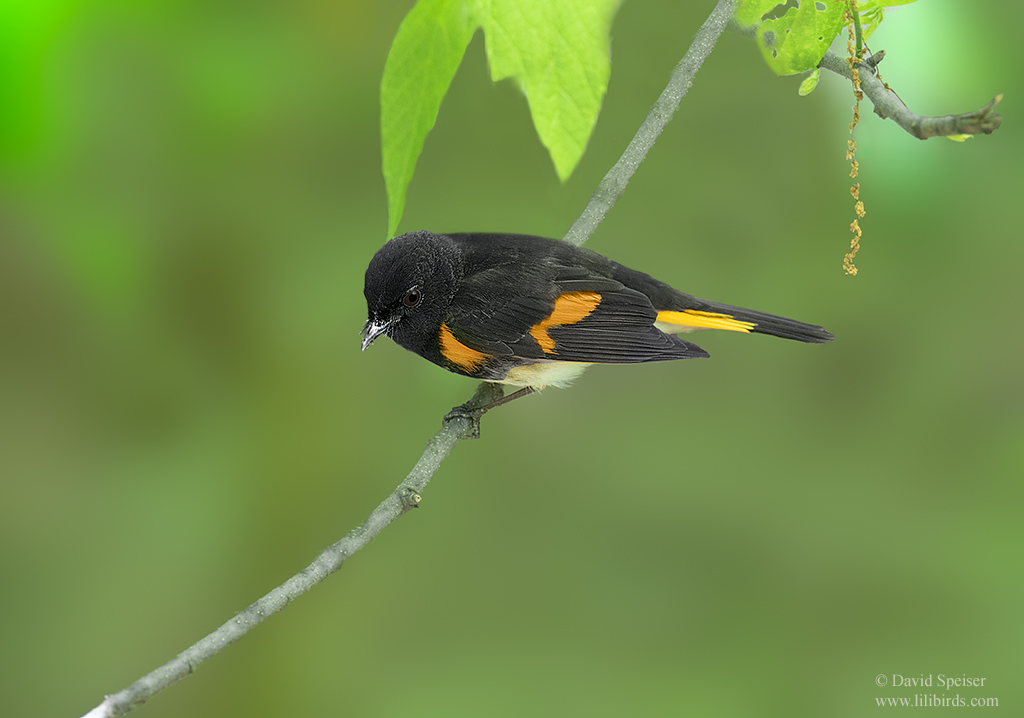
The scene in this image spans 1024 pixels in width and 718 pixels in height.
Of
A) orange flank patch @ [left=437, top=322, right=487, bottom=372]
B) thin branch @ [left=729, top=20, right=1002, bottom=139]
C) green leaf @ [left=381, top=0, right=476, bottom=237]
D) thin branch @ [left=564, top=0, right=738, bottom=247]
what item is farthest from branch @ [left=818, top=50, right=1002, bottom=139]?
orange flank patch @ [left=437, top=322, right=487, bottom=372]

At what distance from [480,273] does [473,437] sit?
0.64ft

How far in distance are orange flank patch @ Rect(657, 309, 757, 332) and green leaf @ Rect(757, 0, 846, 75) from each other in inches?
14.7

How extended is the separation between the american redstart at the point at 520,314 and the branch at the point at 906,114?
33cm

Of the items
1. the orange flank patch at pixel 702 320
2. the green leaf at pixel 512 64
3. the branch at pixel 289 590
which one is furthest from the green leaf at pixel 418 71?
the orange flank patch at pixel 702 320

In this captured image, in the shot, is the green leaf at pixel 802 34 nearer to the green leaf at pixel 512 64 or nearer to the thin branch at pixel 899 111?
the thin branch at pixel 899 111

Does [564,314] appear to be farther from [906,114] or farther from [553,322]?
[906,114]

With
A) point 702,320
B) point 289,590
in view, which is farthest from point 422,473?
point 702,320

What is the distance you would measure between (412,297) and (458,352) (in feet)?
0.27

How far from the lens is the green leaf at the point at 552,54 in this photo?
52 centimetres

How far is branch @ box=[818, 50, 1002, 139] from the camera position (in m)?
0.45

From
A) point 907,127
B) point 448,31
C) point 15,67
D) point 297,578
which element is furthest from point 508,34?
point 15,67

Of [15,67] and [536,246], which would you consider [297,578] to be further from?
[15,67]

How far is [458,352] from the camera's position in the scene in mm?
905

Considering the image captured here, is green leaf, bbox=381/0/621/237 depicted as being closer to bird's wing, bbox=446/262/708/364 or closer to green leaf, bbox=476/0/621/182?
green leaf, bbox=476/0/621/182
